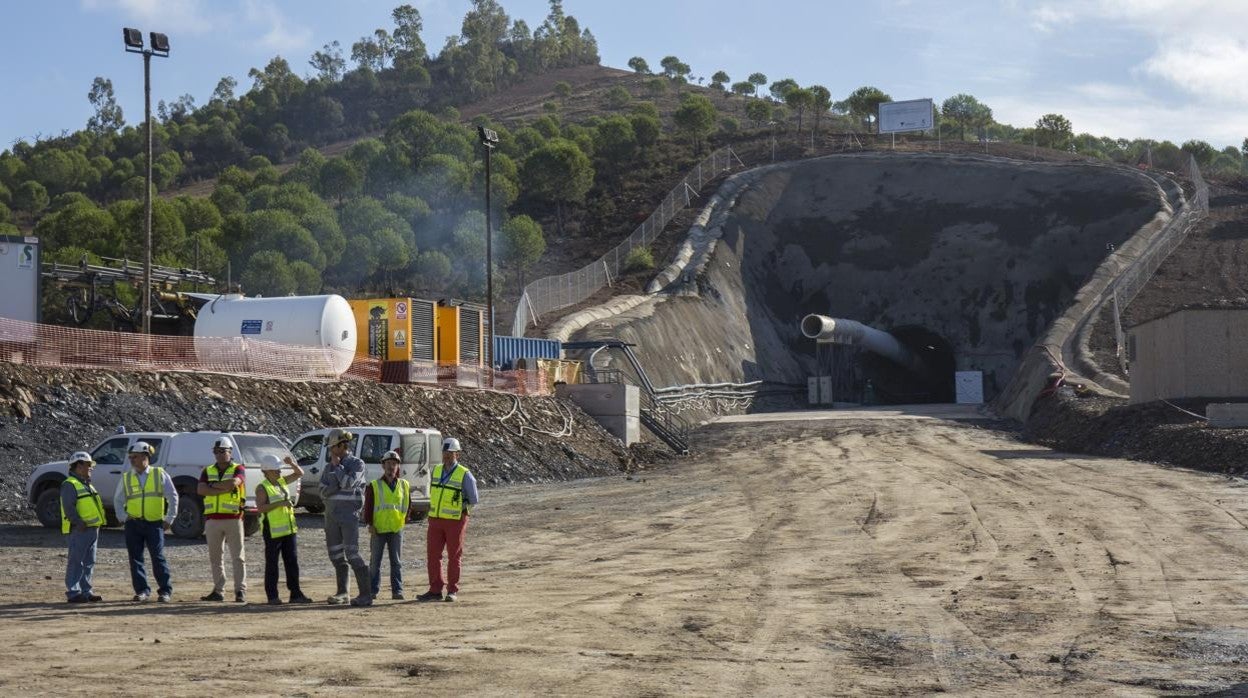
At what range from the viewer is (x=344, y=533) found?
650 inches

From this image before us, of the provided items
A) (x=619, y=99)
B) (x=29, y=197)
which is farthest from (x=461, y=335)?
(x=619, y=99)

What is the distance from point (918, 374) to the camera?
83.4m

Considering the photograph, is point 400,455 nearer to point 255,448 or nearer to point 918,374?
point 255,448

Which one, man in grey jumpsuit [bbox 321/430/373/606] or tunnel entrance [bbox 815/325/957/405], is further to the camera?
tunnel entrance [bbox 815/325/957/405]

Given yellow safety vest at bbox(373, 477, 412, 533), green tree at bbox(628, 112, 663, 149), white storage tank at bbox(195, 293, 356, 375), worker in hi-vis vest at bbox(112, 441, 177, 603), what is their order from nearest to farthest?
1. yellow safety vest at bbox(373, 477, 412, 533)
2. worker in hi-vis vest at bbox(112, 441, 177, 603)
3. white storage tank at bbox(195, 293, 356, 375)
4. green tree at bbox(628, 112, 663, 149)

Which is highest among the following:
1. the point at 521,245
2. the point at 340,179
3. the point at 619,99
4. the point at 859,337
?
the point at 619,99

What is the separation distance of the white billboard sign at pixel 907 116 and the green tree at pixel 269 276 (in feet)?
162

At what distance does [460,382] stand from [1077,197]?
53.4 m

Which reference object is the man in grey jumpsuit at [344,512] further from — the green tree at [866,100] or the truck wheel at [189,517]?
the green tree at [866,100]

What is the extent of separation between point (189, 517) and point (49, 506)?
103 inches

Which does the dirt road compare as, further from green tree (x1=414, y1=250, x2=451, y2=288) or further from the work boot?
green tree (x1=414, y1=250, x2=451, y2=288)

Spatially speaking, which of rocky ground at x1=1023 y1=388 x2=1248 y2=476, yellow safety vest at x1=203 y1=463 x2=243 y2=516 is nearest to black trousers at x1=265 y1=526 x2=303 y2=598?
yellow safety vest at x1=203 y1=463 x2=243 y2=516

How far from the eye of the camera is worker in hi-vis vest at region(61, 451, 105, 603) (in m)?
16.7

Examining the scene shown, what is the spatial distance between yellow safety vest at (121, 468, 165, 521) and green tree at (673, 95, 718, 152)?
96850mm
